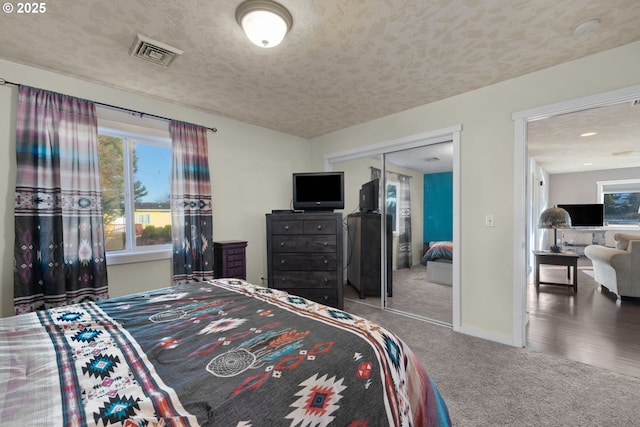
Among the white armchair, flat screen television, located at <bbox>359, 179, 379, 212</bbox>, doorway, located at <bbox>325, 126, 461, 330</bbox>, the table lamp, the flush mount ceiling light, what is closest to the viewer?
the flush mount ceiling light

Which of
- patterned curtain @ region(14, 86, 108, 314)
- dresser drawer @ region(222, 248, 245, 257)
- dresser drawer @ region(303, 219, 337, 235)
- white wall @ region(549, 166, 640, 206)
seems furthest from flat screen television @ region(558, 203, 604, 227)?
patterned curtain @ region(14, 86, 108, 314)

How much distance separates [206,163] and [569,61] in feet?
11.6

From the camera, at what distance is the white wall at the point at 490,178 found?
2.37 m

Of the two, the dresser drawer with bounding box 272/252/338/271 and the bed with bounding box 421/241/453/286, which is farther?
the dresser drawer with bounding box 272/252/338/271

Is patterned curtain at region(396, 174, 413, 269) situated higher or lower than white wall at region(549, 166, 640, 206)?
lower

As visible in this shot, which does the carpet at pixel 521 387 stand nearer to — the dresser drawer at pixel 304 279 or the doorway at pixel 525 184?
the doorway at pixel 525 184

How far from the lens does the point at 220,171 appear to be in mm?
3398

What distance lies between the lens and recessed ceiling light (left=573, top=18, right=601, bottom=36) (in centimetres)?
173

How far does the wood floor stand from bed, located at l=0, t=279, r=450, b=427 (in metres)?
1.89

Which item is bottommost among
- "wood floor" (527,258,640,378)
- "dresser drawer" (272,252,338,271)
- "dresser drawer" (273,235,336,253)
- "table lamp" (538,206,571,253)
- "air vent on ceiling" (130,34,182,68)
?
"wood floor" (527,258,640,378)

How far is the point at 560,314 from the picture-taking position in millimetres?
3223

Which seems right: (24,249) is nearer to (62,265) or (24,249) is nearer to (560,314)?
(62,265)

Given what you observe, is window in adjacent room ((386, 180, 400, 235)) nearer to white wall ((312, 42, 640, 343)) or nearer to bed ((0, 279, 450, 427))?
white wall ((312, 42, 640, 343))

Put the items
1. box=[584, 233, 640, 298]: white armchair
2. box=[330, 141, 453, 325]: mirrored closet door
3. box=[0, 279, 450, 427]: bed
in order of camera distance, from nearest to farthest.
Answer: box=[0, 279, 450, 427]: bed < box=[330, 141, 453, 325]: mirrored closet door < box=[584, 233, 640, 298]: white armchair
